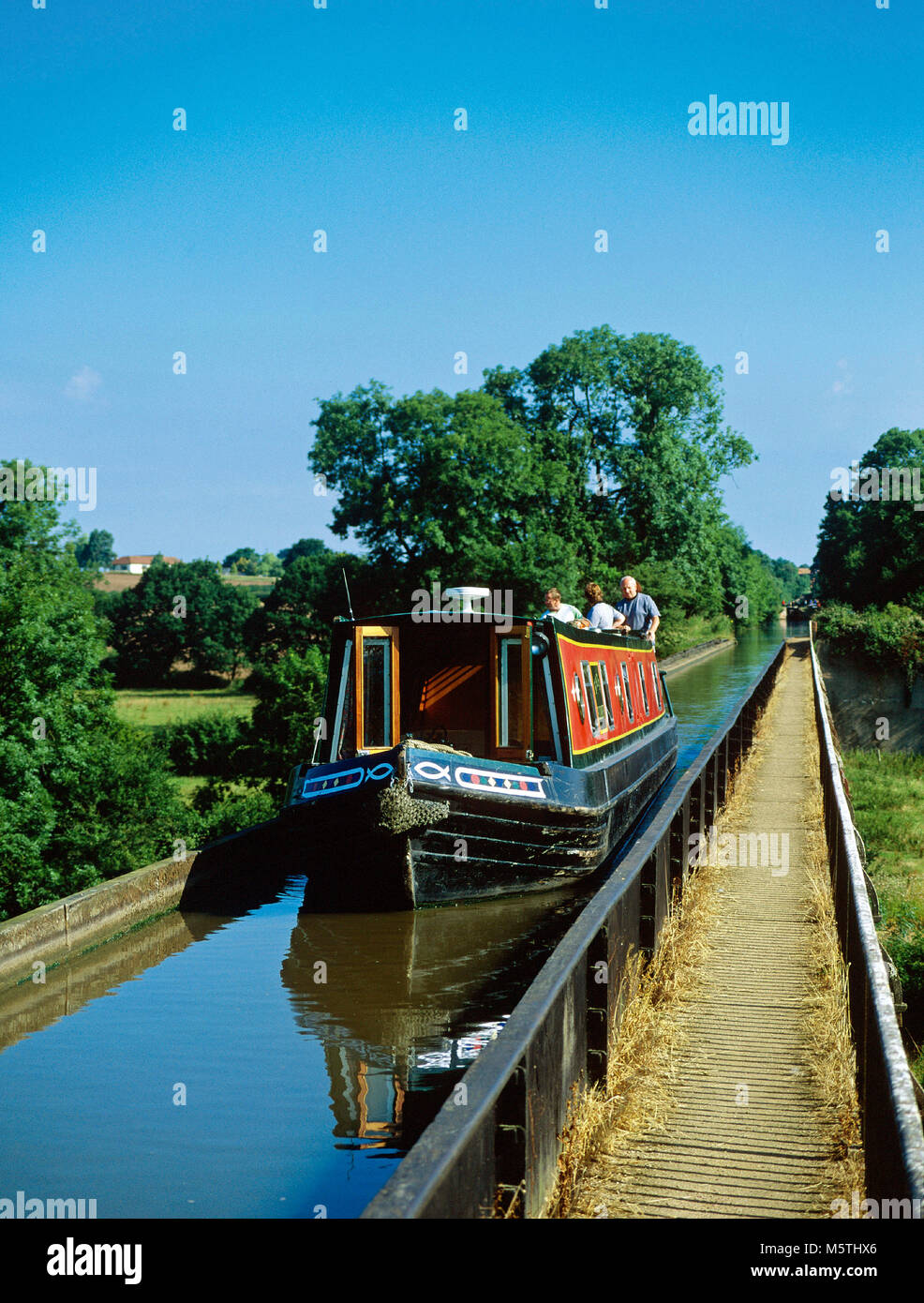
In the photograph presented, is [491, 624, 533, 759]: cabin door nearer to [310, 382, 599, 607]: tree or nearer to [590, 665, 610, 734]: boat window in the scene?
[590, 665, 610, 734]: boat window

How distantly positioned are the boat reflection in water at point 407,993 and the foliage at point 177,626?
237 feet

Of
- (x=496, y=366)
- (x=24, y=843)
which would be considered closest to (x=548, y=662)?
(x=24, y=843)

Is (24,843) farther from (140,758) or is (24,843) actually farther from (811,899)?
(811,899)

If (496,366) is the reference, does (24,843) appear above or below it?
below

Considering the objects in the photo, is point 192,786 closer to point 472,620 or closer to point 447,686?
point 447,686

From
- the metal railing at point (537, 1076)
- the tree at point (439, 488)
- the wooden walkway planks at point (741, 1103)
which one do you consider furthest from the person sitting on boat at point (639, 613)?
the tree at point (439, 488)

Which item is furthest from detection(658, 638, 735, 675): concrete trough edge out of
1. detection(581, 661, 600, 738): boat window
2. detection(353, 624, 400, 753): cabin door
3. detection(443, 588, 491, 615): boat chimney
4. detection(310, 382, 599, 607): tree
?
detection(353, 624, 400, 753): cabin door

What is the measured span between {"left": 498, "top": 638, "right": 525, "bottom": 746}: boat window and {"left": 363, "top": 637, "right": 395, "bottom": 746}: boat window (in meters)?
1.23

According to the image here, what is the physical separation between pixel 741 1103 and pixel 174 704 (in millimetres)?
62913

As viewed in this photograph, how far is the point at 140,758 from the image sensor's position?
26094 millimetres

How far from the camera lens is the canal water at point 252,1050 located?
621cm

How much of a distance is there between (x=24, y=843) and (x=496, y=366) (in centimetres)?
3669
